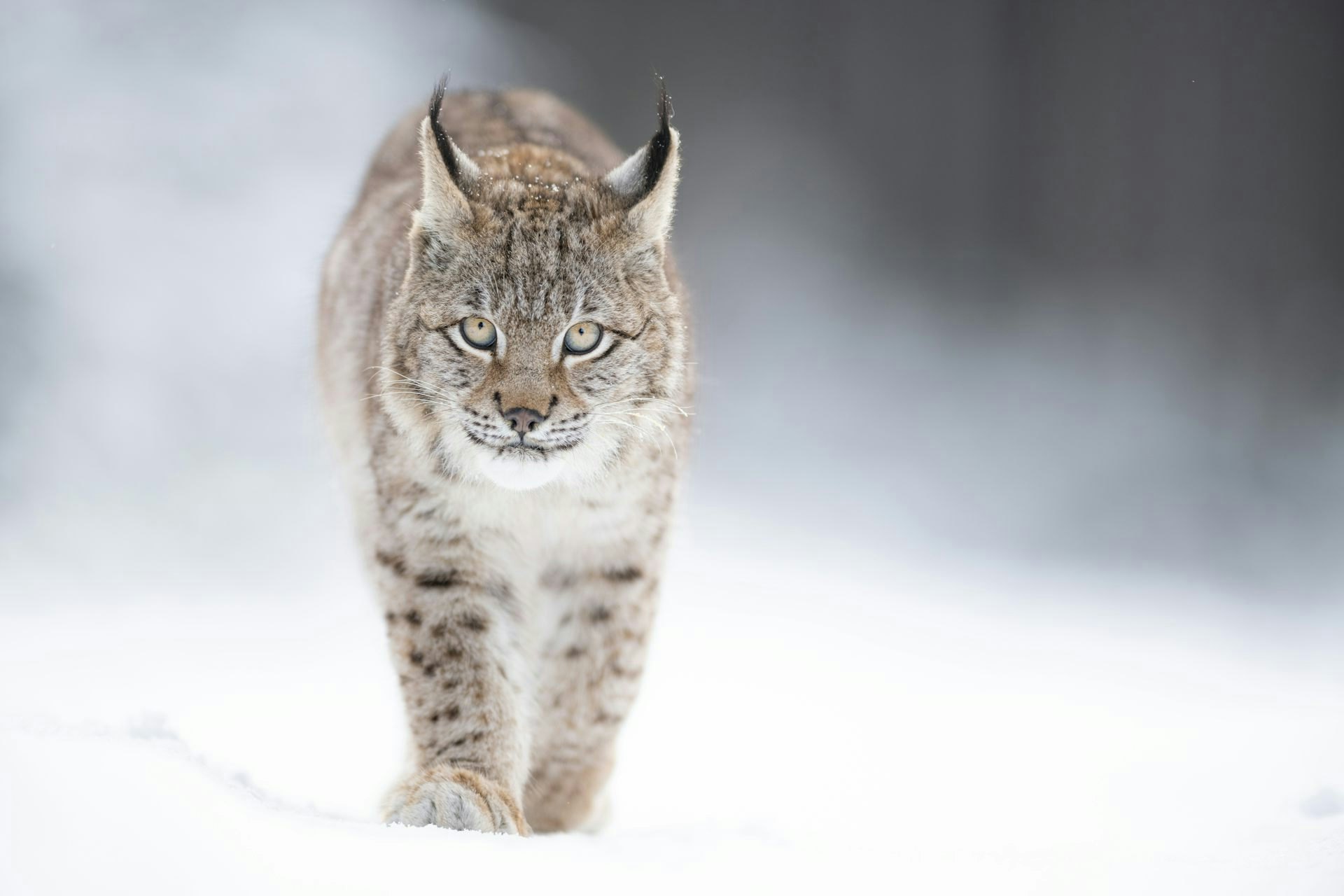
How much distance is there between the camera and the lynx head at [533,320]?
8.82 feet

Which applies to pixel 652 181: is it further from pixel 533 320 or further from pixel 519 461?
pixel 519 461

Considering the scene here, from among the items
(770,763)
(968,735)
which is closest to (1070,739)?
(968,735)

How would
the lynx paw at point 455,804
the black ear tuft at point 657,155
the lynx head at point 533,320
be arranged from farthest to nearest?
the black ear tuft at point 657,155, the lynx head at point 533,320, the lynx paw at point 455,804

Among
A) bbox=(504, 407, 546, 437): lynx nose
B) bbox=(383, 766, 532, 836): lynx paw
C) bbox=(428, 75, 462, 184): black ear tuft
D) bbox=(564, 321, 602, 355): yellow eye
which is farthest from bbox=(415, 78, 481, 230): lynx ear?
bbox=(383, 766, 532, 836): lynx paw

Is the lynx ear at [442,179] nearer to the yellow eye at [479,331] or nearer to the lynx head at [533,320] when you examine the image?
the lynx head at [533,320]

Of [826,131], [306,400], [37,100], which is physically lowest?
[306,400]

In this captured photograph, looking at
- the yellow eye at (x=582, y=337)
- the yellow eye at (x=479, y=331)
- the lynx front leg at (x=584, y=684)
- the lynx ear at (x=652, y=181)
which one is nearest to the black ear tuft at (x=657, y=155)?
the lynx ear at (x=652, y=181)

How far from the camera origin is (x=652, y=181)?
2844mm

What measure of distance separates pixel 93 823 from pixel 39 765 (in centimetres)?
18

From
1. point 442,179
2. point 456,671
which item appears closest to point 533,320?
point 442,179

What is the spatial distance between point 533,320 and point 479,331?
0.39 feet

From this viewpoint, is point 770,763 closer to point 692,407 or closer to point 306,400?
point 692,407

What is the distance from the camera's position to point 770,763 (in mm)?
4355

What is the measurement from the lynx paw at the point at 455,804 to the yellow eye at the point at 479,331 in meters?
0.91
